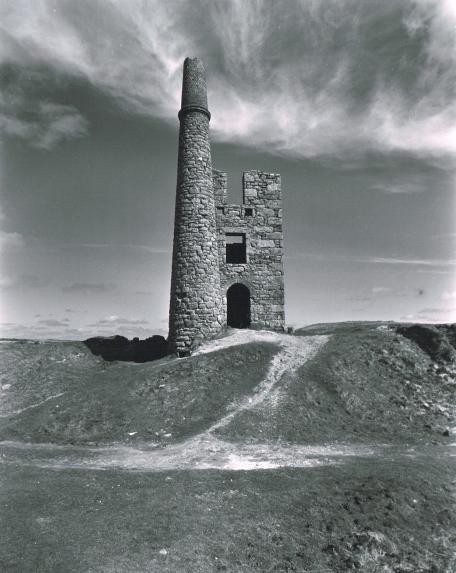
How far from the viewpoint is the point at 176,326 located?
20625mm

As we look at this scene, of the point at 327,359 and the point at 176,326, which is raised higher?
the point at 176,326

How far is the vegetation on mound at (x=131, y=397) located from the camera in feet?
44.4

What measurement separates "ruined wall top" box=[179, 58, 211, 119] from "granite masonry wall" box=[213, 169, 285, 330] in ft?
13.7

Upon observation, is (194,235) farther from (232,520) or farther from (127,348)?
(232,520)

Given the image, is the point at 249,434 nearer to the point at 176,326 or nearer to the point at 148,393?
the point at 148,393

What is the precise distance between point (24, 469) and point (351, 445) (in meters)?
9.32

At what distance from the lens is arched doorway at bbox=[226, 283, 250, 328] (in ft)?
85.7

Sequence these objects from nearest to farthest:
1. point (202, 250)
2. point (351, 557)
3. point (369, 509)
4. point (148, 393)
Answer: point (351, 557) < point (369, 509) < point (148, 393) < point (202, 250)

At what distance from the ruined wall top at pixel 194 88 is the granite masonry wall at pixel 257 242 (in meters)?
4.16

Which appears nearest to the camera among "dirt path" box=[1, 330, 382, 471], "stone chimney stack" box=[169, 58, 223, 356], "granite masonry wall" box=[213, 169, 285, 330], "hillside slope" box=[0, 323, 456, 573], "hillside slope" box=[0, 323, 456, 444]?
"hillside slope" box=[0, 323, 456, 573]

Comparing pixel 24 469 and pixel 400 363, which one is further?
pixel 400 363

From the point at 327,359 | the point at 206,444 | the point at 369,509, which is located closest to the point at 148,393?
the point at 206,444

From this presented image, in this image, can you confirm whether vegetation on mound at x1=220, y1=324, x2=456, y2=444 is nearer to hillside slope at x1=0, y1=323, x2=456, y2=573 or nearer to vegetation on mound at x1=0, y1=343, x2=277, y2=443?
hillside slope at x1=0, y1=323, x2=456, y2=573

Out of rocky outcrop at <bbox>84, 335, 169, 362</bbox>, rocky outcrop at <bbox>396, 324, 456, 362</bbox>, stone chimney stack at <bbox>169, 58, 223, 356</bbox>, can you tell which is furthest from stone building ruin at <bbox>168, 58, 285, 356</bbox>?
rocky outcrop at <bbox>396, 324, 456, 362</bbox>
